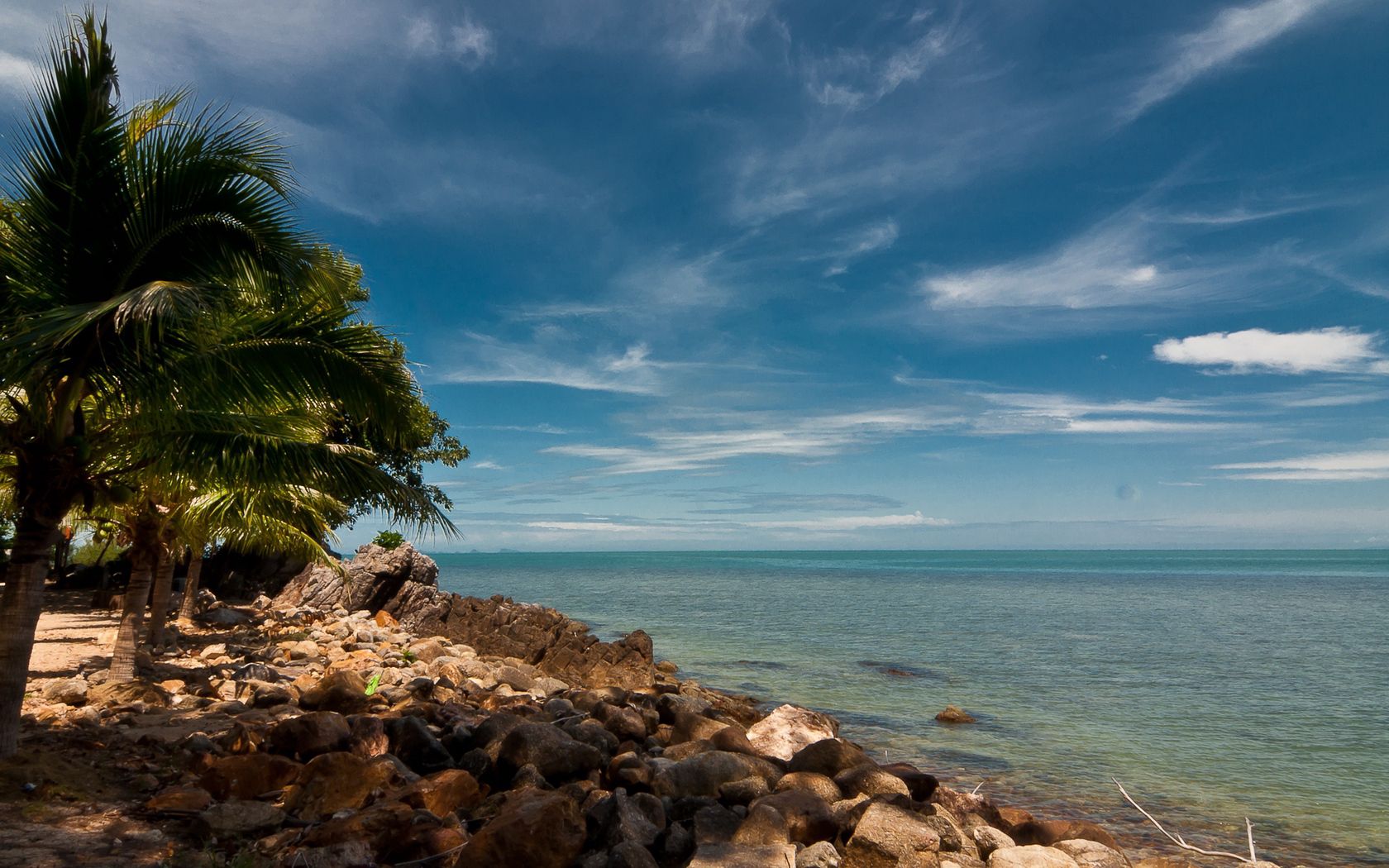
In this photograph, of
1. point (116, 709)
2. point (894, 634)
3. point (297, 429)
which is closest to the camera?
point (297, 429)

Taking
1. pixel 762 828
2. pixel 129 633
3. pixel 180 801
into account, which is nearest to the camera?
pixel 762 828

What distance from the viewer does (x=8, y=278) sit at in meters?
7.69

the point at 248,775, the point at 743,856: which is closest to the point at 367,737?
the point at 248,775

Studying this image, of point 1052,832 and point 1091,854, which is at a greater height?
point 1091,854

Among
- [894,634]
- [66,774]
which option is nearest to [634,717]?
[66,774]

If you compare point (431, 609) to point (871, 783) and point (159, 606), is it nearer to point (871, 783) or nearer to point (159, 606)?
point (159, 606)

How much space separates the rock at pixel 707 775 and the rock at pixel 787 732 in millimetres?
2621

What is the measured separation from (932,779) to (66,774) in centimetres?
902

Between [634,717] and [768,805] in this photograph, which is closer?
[768,805]

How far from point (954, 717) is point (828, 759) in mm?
8317

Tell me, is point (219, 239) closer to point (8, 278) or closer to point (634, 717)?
point (8, 278)

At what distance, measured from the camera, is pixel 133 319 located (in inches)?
280

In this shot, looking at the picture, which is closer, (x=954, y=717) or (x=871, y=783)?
(x=871, y=783)

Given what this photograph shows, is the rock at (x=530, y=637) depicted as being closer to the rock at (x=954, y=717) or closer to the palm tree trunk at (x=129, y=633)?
the rock at (x=954, y=717)
